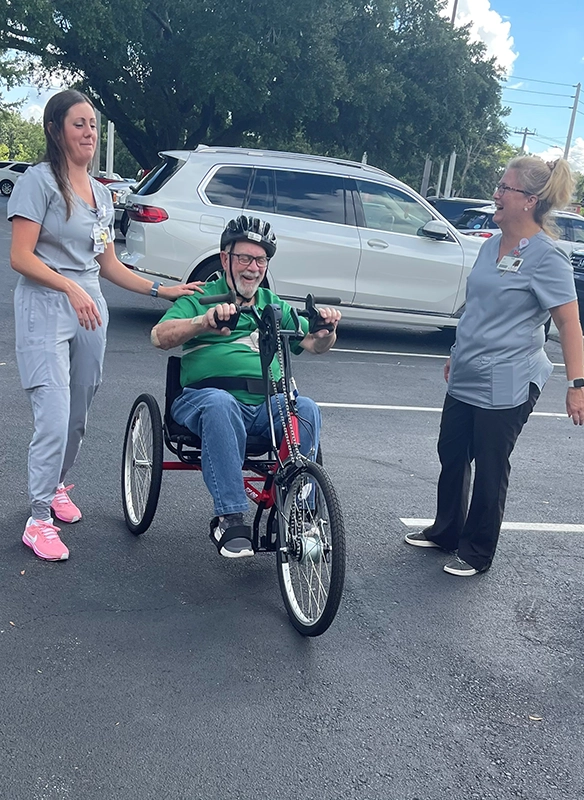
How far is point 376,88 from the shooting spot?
26875 mm

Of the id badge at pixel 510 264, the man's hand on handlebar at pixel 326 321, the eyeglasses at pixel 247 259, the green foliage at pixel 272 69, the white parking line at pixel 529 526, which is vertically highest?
the green foliage at pixel 272 69

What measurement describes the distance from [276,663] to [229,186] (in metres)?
7.17

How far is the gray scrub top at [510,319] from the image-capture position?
407 centimetres

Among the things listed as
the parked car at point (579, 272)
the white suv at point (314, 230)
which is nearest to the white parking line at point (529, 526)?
the white suv at point (314, 230)

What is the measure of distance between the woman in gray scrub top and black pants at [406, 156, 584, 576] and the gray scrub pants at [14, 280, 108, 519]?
182 cm

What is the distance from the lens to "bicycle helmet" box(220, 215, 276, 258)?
13.3 ft

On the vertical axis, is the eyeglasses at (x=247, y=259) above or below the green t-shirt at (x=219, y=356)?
above

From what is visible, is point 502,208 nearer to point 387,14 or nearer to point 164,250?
point 164,250

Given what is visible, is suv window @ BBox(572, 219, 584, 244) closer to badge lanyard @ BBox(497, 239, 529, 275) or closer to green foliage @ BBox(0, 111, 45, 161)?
badge lanyard @ BBox(497, 239, 529, 275)

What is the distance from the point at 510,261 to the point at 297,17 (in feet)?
74.0

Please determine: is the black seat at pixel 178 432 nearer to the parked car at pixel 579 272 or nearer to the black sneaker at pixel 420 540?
the black sneaker at pixel 420 540

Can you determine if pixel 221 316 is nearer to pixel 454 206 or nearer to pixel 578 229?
pixel 578 229

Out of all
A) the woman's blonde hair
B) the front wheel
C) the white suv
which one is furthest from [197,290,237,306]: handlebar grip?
the white suv

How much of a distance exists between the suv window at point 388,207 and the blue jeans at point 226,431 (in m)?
6.31
